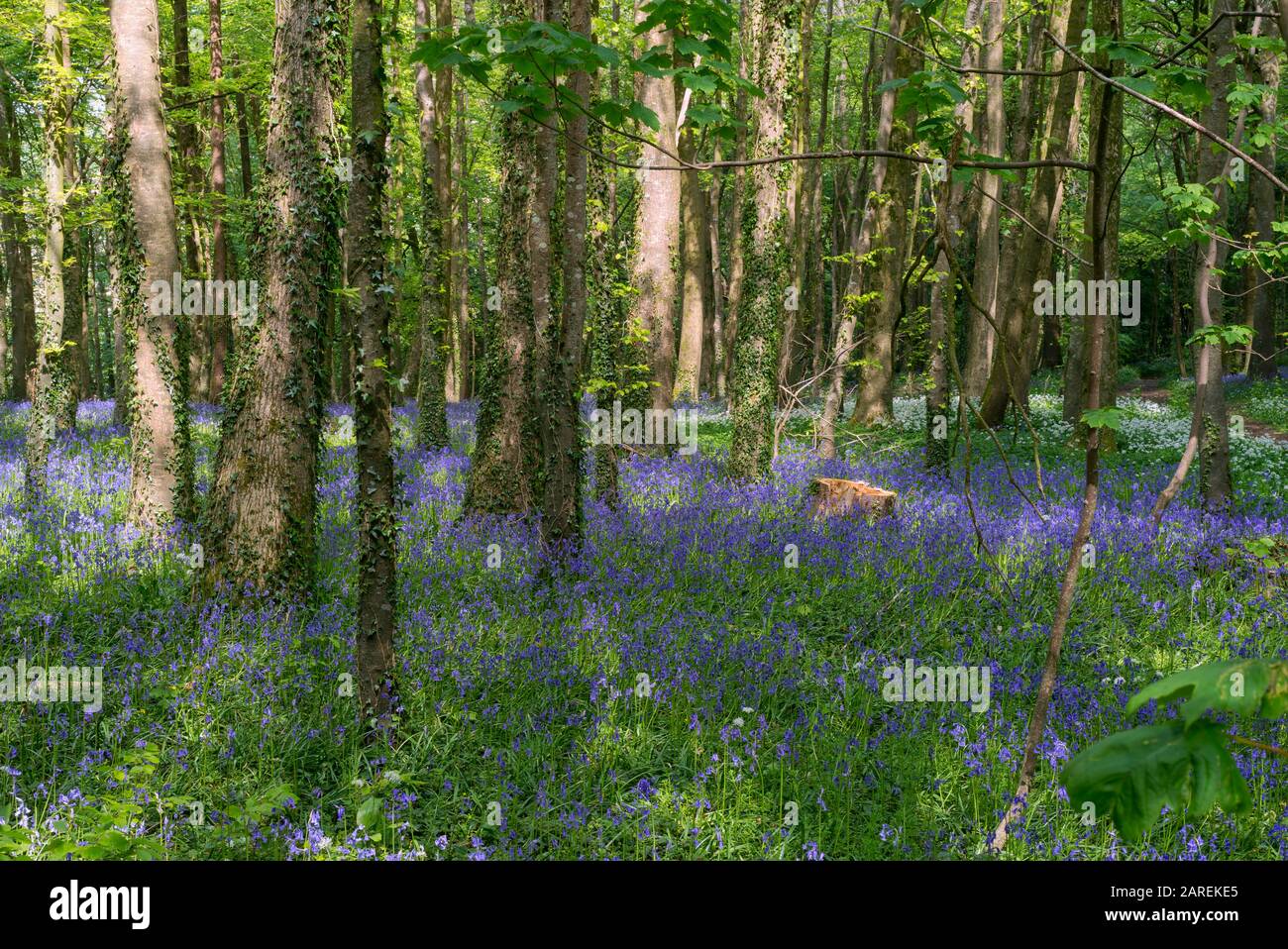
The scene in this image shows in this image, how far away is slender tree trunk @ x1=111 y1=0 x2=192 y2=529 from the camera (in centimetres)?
765

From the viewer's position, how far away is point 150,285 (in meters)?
7.61

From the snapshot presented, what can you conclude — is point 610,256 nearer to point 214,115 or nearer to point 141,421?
point 141,421

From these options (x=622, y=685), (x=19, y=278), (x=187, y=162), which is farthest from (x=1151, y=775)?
(x=19, y=278)

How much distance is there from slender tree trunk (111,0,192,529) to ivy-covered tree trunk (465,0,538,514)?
290 cm

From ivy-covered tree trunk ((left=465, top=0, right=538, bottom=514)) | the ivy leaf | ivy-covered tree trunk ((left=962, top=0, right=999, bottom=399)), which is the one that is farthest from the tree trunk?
the ivy leaf

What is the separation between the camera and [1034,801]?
14.1 feet

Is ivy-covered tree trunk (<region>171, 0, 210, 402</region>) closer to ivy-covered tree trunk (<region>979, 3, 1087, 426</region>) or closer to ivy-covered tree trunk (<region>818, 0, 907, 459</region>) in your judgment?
ivy-covered tree trunk (<region>818, 0, 907, 459</region>)

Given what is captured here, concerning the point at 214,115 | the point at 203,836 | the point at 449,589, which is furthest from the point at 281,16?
the point at 214,115

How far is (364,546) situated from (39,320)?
793 centimetres

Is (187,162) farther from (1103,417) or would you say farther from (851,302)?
(1103,417)

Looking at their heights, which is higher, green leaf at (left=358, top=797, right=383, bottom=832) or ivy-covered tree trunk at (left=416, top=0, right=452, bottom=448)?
ivy-covered tree trunk at (left=416, top=0, right=452, bottom=448)

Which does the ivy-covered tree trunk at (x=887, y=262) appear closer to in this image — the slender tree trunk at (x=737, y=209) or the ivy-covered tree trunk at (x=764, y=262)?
the slender tree trunk at (x=737, y=209)

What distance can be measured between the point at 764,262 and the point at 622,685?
7.32 metres

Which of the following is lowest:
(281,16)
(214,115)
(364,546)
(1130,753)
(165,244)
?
(364,546)
